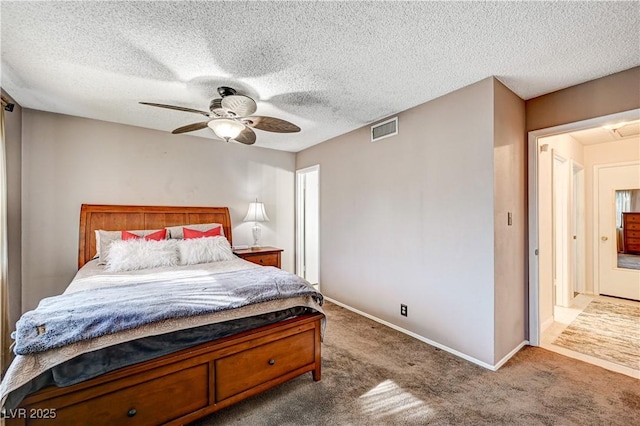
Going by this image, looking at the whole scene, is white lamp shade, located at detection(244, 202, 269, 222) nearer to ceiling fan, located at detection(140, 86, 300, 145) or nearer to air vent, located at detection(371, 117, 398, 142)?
ceiling fan, located at detection(140, 86, 300, 145)

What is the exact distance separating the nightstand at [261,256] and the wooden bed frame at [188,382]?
202 centimetres

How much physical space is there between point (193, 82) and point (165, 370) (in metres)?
2.23

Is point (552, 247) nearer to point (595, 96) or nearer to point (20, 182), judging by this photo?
point (595, 96)

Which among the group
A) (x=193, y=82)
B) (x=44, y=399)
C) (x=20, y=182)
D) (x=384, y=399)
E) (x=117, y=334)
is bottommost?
(x=384, y=399)

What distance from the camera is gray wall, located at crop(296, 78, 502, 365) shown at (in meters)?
2.50

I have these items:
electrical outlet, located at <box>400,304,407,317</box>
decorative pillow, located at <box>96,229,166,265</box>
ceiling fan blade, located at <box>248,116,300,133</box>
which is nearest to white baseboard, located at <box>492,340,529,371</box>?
electrical outlet, located at <box>400,304,407,317</box>

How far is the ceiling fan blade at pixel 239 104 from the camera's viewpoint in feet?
7.25

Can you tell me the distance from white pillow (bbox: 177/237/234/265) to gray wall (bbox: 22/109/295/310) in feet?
3.34

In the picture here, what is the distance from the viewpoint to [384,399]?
204 centimetres

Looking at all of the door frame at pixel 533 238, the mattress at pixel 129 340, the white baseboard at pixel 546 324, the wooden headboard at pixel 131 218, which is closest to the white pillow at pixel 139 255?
the mattress at pixel 129 340

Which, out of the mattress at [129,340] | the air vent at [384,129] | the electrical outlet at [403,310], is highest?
the air vent at [384,129]

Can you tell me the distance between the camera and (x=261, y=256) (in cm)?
418

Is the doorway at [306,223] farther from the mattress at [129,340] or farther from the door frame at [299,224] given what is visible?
the mattress at [129,340]

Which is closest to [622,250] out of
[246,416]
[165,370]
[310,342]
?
[310,342]
